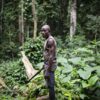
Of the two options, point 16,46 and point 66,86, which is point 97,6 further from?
point 66,86

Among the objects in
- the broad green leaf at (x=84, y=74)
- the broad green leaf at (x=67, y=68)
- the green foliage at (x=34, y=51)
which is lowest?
the green foliage at (x=34, y=51)

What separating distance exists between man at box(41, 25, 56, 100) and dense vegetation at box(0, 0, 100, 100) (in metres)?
0.54

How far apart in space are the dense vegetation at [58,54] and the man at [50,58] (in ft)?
1.78

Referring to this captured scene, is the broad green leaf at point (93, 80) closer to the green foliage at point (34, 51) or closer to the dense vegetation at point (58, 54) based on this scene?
the dense vegetation at point (58, 54)

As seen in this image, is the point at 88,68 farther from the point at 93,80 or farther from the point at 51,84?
the point at 51,84

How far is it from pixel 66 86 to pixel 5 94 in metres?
3.15

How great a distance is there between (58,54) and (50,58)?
293 inches

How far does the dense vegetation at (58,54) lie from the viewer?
7785 mm

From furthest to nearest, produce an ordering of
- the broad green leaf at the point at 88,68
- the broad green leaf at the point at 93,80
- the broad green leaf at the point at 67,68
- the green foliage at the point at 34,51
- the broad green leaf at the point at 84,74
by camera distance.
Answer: the green foliage at the point at 34,51, the broad green leaf at the point at 67,68, the broad green leaf at the point at 88,68, the broad green leaf at the point at 84,74, the broad green leaf at the point at 93,80

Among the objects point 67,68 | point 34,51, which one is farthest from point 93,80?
point 34,51

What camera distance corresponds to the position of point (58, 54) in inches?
575

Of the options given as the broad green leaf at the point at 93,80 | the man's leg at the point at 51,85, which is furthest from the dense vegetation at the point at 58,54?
the man's leg at the point at 51,85

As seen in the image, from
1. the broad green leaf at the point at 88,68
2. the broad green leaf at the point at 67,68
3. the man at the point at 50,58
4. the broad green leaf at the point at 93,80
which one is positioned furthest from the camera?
the broad green leaf at the point at 67,68

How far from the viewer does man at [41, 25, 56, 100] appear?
7188mm
